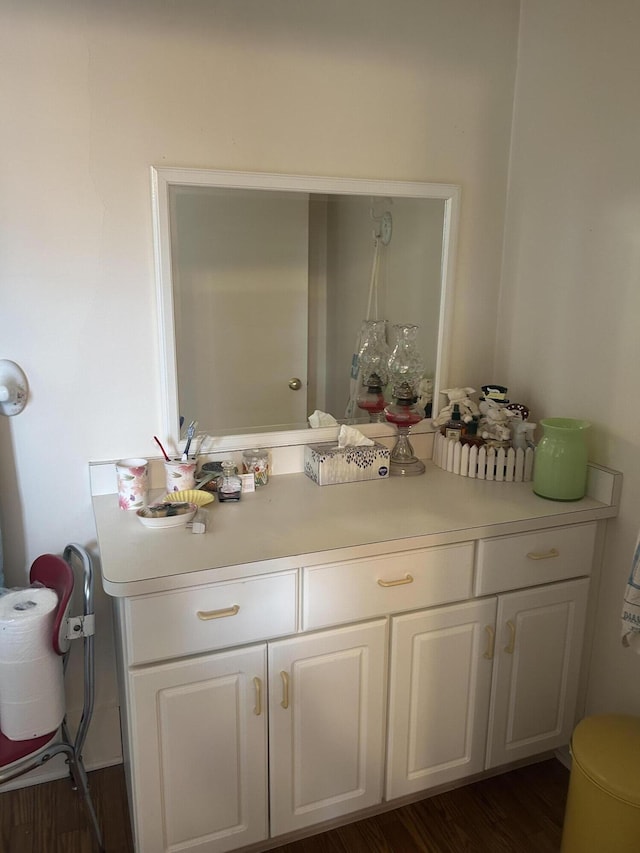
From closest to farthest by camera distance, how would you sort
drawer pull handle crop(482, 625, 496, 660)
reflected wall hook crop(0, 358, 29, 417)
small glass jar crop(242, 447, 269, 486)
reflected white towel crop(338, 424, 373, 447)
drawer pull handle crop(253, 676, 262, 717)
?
drawer pull handle crop(253, 676, 262, 717) → reflected wall hook crop(0, 358, 29, 417) → drawer pull handle crop(482, 625, 496, 660) → small glass jar crop(242, 447, 269, 486) → reflected white towel crop(338, 424, 373, 447)

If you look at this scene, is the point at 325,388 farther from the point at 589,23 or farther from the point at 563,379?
the point at 589,23

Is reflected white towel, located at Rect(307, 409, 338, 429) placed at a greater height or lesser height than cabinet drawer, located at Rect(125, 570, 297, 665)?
greater

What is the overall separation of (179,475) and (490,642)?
0.92m

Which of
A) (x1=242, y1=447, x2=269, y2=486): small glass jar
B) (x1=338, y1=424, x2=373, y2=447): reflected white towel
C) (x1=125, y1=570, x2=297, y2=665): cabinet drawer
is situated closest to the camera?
(x1=125, y1=570, x2=297, y2=665): cabinet drawer

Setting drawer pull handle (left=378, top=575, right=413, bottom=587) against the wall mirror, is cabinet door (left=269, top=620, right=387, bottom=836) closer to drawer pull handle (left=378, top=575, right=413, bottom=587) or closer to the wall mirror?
drawer pull handle (left=378, top=575, right=413, bottom=587)

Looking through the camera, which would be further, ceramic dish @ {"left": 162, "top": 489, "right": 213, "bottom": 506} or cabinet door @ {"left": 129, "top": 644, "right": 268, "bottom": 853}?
ceramic dish @ {"left": 162, "top": 489, "right": 213, "bottom": 506}

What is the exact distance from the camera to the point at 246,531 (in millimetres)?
1564

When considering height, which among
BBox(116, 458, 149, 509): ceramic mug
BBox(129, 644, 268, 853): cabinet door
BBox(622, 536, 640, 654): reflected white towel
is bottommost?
BBox(129, 644, 268, 853): cabinet door

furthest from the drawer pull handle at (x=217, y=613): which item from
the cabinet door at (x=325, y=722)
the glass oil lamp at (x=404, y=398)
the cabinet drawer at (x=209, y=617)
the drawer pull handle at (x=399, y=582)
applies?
the glass oil lamp at (x=404, y=398)

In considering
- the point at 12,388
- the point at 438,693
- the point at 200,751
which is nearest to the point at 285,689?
the point at 200,751

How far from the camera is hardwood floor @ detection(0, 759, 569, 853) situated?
A: 5.61 ft

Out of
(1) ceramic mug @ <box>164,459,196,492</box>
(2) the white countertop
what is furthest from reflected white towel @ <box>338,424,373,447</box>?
(1) ceramic mug @ <box>164,459,196,492</box>

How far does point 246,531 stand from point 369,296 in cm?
86

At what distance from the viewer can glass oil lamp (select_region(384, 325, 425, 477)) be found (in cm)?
199
